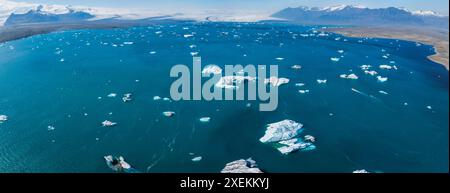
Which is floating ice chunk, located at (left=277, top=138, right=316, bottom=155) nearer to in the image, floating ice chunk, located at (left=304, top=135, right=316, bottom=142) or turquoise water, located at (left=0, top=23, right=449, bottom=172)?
turquoise water, located at (left=0, top=23, right=449, bottom=172)

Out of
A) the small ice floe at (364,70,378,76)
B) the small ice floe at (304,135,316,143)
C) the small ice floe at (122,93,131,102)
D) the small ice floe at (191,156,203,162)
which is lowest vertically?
the small ice floe at (191,156,203,162)

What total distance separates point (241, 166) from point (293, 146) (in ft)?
13.9

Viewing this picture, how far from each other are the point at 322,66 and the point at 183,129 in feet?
101

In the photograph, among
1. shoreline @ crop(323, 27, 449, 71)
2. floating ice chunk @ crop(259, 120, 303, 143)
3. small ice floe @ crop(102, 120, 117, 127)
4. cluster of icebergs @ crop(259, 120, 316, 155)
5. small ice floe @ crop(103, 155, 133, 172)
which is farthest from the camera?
shoreline @ crop(323, 27, 449, 71)

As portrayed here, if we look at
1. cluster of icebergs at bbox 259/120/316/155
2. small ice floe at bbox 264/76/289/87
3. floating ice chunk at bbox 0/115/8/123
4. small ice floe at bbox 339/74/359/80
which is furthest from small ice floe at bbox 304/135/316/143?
floating ice chunk at bbox 0/115/8/123

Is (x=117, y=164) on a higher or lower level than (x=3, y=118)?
lower

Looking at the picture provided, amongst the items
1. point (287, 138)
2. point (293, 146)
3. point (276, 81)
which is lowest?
point (293, 146)

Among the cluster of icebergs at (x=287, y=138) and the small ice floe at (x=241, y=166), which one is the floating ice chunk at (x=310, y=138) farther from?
the small ice floe at (x=241, y=166)

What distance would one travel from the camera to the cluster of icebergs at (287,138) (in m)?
22.1

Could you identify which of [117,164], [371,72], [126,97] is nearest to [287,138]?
[117,164]

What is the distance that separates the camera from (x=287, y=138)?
23344 mm

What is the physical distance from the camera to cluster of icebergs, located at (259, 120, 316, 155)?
22.1 meters

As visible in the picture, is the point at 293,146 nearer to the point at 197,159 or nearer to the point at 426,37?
the point at 197,159

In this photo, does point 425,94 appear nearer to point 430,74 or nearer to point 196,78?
point 430,74
